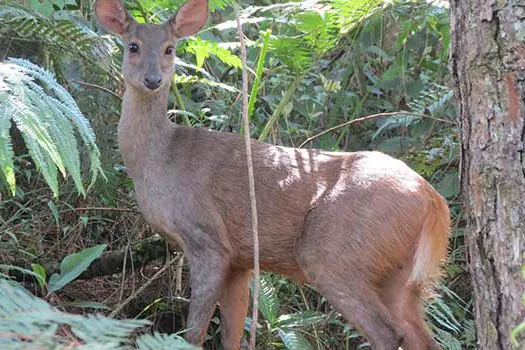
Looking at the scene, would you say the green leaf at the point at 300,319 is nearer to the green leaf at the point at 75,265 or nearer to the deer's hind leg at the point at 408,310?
the deer's hind leg at the point at 408,310

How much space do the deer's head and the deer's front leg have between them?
1.06 meters

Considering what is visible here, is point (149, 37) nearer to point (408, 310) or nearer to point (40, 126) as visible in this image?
point (408, 310)

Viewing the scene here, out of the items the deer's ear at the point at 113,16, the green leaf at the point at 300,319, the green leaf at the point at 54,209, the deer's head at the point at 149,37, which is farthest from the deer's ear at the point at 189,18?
the green leaf at the point at 300,319

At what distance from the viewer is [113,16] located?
18.9 feet

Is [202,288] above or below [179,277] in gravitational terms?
above

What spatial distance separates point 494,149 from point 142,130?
103 inches

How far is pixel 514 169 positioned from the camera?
349cm

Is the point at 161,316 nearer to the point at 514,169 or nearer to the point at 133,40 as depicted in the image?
the point at 133,40

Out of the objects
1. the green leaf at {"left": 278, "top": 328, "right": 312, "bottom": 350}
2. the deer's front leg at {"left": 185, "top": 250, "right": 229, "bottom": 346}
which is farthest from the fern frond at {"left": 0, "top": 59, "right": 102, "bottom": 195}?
the green leaf at {"left": 278, "top": 328, "right": 312, "bottom": 350}

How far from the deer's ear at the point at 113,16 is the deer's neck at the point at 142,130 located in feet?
1.33

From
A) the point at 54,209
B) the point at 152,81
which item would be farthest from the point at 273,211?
the point at 54,209

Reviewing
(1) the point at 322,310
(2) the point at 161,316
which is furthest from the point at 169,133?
(1) the point at 322,310

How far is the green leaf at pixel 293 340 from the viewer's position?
5.07 m

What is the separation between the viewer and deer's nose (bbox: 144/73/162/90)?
5.46 m
